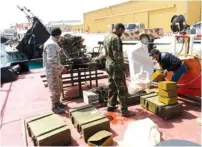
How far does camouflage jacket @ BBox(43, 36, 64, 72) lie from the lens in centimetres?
426

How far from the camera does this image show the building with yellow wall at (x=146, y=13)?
18906mm

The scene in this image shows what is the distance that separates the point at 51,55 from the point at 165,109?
2.36m

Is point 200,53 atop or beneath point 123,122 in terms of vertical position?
atop

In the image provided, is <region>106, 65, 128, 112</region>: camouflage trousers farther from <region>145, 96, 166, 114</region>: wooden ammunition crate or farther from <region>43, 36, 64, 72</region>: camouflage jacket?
<region>43, 36, 64, 72</region>: camouflage jacket

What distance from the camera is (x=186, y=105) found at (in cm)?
471

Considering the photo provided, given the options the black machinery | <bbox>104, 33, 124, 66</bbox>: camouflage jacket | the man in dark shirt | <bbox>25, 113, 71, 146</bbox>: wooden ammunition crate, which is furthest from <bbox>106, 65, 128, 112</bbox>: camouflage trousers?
the black machinery

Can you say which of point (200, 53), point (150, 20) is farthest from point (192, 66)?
point (150, 20)

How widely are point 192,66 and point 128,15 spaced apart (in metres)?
22.8

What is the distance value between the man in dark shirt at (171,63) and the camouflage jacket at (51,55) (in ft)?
6.31

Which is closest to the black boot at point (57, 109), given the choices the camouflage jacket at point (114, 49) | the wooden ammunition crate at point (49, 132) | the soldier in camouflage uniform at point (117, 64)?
the wooden ammunition crate at point (49, 132)

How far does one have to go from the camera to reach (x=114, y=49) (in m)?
4.02

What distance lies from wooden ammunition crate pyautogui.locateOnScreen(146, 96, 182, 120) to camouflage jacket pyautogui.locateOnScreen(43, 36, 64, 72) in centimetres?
201

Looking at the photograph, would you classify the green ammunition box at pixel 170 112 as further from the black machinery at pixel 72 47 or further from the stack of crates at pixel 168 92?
the black machinery at pixel 72 47

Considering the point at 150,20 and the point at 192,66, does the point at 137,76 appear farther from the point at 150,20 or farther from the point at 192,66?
the point at 150,20
